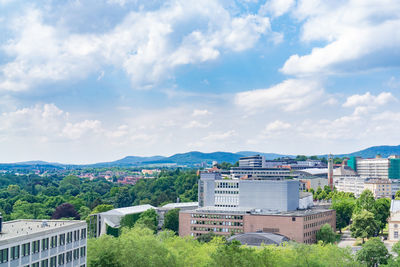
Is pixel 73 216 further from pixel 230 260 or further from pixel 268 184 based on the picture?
pixel 230 260

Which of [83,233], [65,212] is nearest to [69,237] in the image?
[83,233]

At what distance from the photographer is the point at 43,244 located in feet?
211

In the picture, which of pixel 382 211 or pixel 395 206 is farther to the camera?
pixel 382 211

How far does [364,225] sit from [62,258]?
90645 mm

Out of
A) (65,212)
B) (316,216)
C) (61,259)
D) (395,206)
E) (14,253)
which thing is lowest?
(65,212)

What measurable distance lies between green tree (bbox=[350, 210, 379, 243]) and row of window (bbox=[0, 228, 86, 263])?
277 ft

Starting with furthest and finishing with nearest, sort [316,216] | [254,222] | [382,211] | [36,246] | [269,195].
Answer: [382,211] < [269,195] < [316,216] < [254,222] < [36,246]

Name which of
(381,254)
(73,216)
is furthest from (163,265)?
(73,216)

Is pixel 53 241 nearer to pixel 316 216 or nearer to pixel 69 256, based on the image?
pixel 69 256

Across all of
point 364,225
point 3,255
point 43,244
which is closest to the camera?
point 3,255

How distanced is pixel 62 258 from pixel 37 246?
6.85 meters

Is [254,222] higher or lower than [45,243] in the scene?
lower

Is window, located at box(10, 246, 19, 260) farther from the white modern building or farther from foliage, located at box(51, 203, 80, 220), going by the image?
foliage, located at box(51, 203, 80, 220)

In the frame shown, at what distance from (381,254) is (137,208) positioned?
4222 inches
